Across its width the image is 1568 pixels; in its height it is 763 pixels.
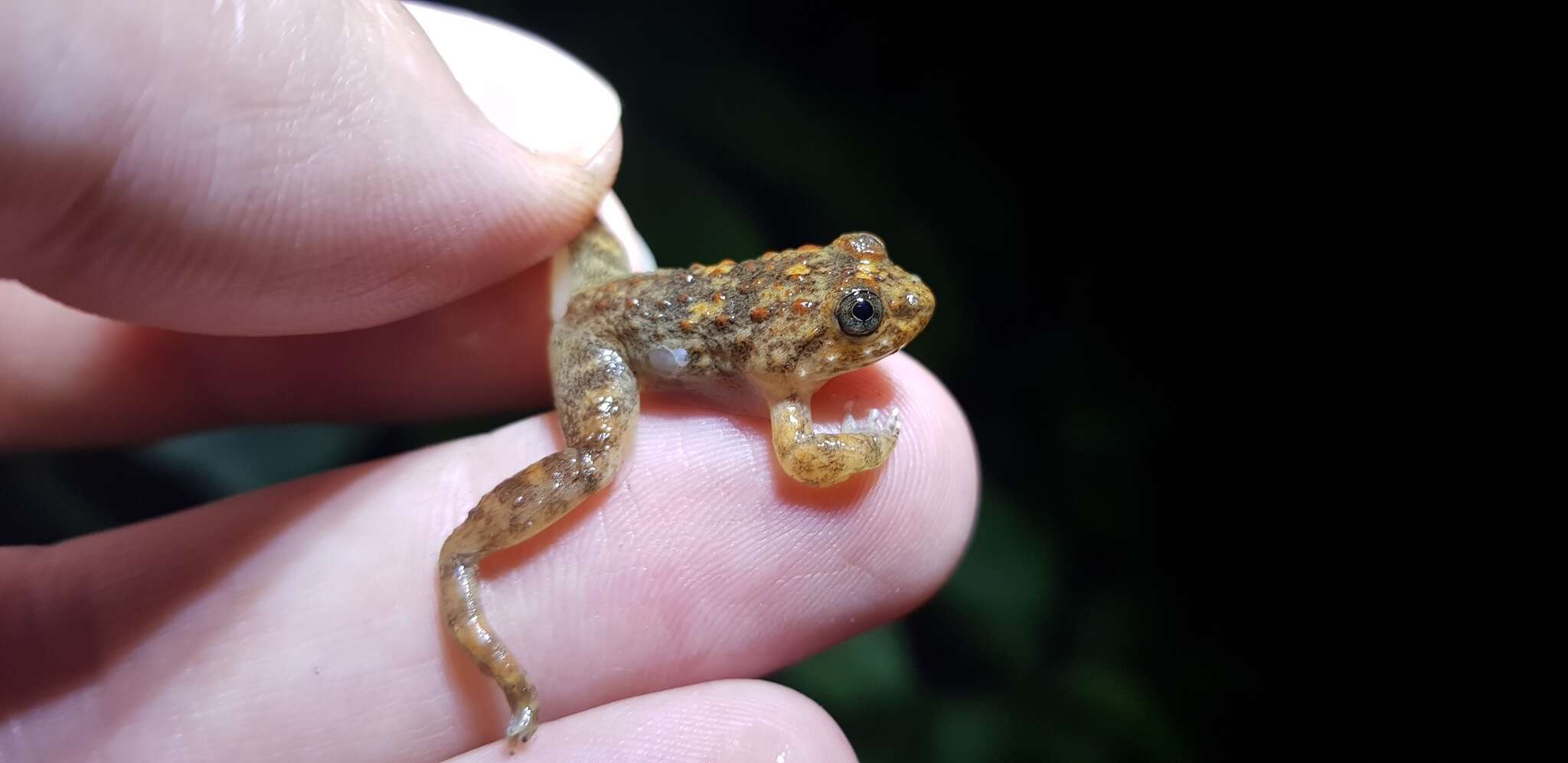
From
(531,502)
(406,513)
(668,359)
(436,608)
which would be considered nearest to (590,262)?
(668,359)

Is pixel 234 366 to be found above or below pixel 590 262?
below

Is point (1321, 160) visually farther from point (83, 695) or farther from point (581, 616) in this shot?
point (83, 695)

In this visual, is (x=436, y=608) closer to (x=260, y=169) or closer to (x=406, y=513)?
(x=406, y=513)

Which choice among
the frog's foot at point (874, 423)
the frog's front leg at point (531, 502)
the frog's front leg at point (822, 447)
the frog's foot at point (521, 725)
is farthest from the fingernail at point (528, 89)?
the frog's foot at point (521, 725)

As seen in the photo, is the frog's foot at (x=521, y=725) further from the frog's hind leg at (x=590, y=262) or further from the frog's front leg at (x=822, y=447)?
the frog's hind leg at (x=590, y=262)

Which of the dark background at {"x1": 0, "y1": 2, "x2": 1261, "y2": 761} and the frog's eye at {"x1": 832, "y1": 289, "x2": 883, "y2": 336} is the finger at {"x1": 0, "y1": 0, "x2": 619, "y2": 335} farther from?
the dark background at {"x1": 0, "y1": 2, "x2": 1261, "y2": 761}
